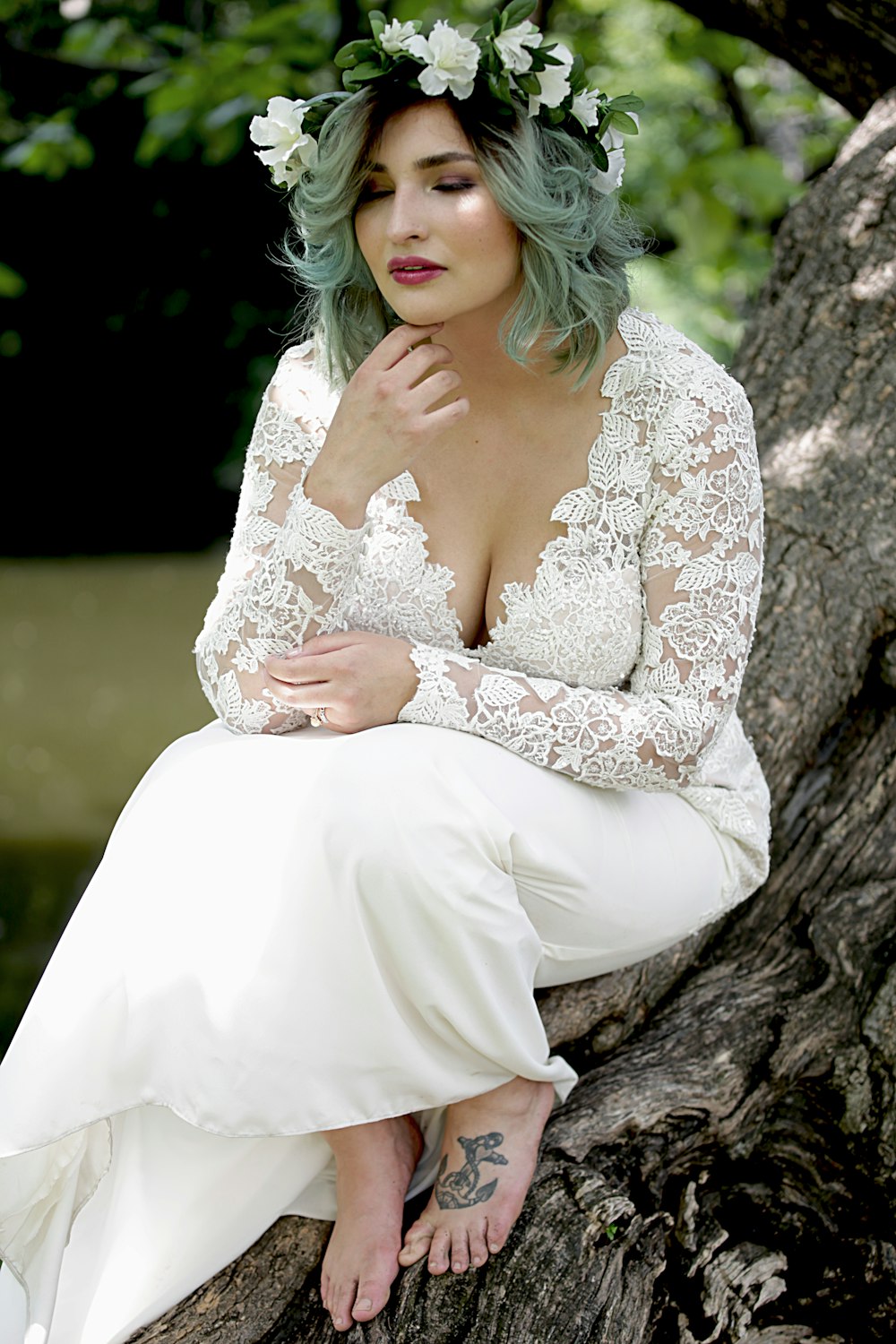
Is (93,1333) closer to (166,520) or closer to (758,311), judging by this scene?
(758,311)

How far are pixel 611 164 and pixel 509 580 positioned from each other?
2.19 feet

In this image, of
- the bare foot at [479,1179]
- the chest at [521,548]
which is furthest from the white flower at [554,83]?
the bare foot at [479,1179]

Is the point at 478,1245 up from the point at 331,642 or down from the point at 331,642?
down

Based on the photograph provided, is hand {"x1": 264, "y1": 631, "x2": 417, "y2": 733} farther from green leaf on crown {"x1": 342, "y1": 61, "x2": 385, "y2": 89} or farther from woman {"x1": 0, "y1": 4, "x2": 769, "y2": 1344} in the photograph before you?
green leaf on crown {"x1": 342, "y1": 61, "x2": 385, "y2": 89}

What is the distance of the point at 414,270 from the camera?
6.48ft

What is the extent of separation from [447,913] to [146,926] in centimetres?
41

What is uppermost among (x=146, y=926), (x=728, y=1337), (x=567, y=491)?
(x=567, y=491)

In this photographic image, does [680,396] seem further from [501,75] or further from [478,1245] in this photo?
[478,1245]

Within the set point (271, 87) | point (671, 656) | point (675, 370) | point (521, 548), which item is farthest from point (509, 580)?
point (271, 87)

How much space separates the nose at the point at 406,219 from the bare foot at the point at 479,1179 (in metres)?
1.27

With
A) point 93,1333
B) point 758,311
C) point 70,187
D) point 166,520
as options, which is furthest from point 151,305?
point 93,1333

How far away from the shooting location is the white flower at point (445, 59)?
1862 millimetres

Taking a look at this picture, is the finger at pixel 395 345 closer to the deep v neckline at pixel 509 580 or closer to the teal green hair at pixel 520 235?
the teal green hair at pixel 520 235

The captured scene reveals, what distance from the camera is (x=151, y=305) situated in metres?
10.5
